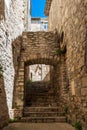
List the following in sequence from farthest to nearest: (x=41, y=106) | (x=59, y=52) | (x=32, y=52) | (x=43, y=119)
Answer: (x=41, y=106)
(x=32, y=52)
(x=59, y=52)
(x=43, y=119)

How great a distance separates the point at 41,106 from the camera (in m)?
7.64

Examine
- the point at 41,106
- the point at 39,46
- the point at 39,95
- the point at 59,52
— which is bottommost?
the point at 41,106

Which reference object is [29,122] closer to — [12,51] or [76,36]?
[12,51]

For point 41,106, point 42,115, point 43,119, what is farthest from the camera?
point 41,106

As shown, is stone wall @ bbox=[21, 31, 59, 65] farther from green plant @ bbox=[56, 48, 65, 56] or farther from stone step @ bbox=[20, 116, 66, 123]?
stone step @ bbox=[20, 116, 66, 123]

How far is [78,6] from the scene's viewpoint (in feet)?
14.6

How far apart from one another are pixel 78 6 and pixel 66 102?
3.12 m

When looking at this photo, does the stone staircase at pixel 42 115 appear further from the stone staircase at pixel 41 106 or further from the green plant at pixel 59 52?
the green plant at pixel 59 52

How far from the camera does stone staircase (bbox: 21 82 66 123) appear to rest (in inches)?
241

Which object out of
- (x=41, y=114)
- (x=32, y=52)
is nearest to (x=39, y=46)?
(x=32, y=52)

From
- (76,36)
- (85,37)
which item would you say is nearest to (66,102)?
(76,36)

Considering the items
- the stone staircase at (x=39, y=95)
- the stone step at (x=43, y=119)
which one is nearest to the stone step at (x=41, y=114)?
the stone step at (x=43, y=119)

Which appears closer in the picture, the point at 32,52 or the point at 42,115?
the point at 42,115

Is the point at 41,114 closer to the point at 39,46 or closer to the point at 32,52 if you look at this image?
the point at 32,52
